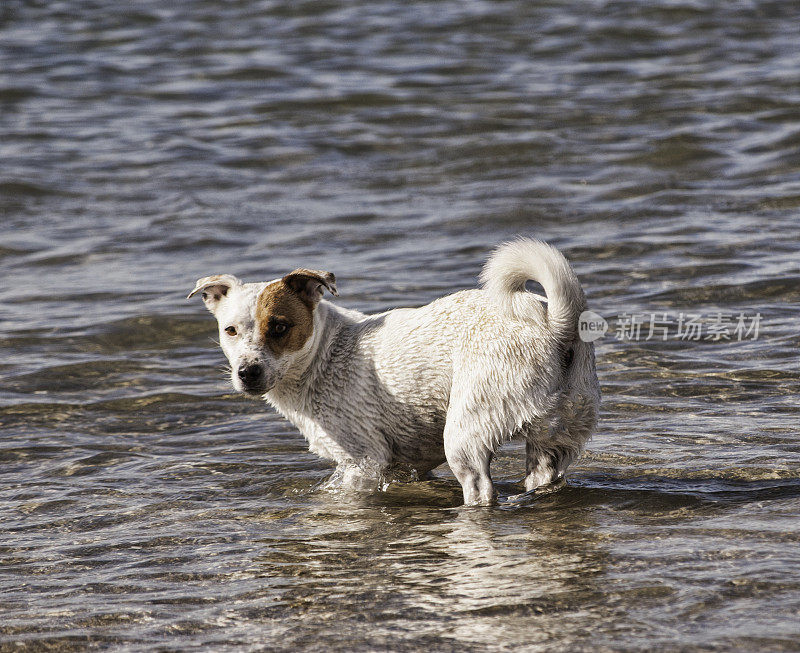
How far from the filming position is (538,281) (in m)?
4.96

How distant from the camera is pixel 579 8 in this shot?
21000mm

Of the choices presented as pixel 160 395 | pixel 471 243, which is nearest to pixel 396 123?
pixel 471 243

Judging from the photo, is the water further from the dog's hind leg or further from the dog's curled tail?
the dog's curled tail

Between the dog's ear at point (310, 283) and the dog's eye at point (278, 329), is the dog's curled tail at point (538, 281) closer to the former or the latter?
the dog's ear at point (310, 283)

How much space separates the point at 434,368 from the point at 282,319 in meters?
0.77

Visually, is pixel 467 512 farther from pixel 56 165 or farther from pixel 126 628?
pixel 56 165

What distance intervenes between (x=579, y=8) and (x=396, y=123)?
24.5ft

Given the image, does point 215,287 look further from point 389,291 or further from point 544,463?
point 389,291

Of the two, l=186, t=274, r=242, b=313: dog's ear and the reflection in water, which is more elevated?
l=186, t=274, r=242, b=313: dog's ear

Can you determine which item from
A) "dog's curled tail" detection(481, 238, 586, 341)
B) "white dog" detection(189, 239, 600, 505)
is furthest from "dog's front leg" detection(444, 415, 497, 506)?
"dog's curled tail" detection(481, 238, 586, 341)
